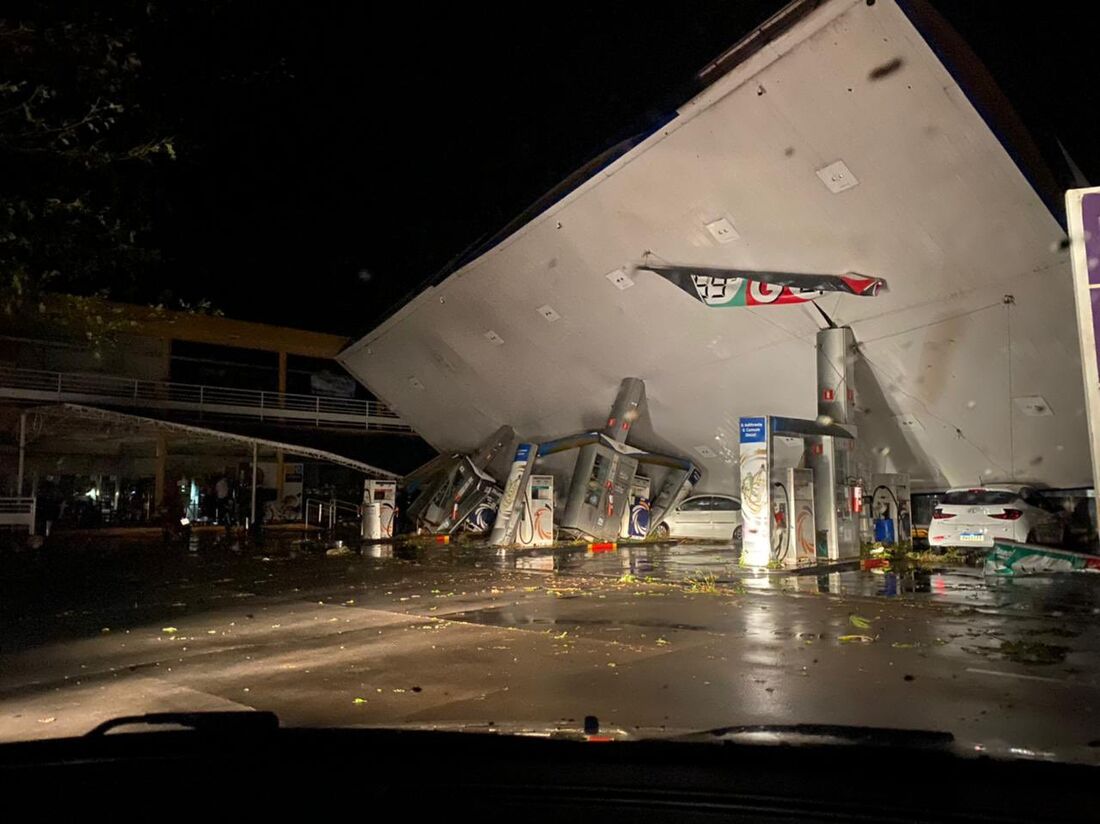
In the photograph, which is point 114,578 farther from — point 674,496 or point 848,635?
point 674,496

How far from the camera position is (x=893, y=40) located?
468 inches

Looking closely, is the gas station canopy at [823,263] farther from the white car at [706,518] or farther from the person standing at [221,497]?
the person standing at [221,497]

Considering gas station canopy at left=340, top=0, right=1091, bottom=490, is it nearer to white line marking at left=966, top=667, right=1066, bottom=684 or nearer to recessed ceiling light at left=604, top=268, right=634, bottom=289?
recessed ceiling light at left=604, top=268, right=634, bottom=289

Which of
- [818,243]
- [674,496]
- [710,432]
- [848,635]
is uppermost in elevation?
[818,243]

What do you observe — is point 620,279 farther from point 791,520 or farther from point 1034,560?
point 1034,560

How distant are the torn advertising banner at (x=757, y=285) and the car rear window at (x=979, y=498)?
13.8ft

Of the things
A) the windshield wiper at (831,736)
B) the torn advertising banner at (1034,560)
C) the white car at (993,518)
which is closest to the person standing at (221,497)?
the white car at (993,518)

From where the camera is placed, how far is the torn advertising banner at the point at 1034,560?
1362 centimetres

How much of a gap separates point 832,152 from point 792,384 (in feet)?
22.0

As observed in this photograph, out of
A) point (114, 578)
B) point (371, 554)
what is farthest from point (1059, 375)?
point (114, 578)

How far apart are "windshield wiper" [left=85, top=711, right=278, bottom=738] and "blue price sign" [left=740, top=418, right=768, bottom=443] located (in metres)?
13.4

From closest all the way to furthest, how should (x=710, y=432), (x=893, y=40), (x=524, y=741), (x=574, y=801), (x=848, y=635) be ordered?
(x=574, y=801), (x=524, y=741), (x=848, y=635), (x=893, y=40), (x=710, y=432)

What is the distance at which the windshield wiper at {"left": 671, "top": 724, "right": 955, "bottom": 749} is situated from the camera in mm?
3148

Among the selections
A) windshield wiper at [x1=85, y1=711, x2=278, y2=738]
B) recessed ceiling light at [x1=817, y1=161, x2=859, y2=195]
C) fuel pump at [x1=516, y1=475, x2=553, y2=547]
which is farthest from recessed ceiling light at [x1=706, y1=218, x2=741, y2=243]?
windshield wiper at [x1=85, y1=711, x2=278, y2=738]
